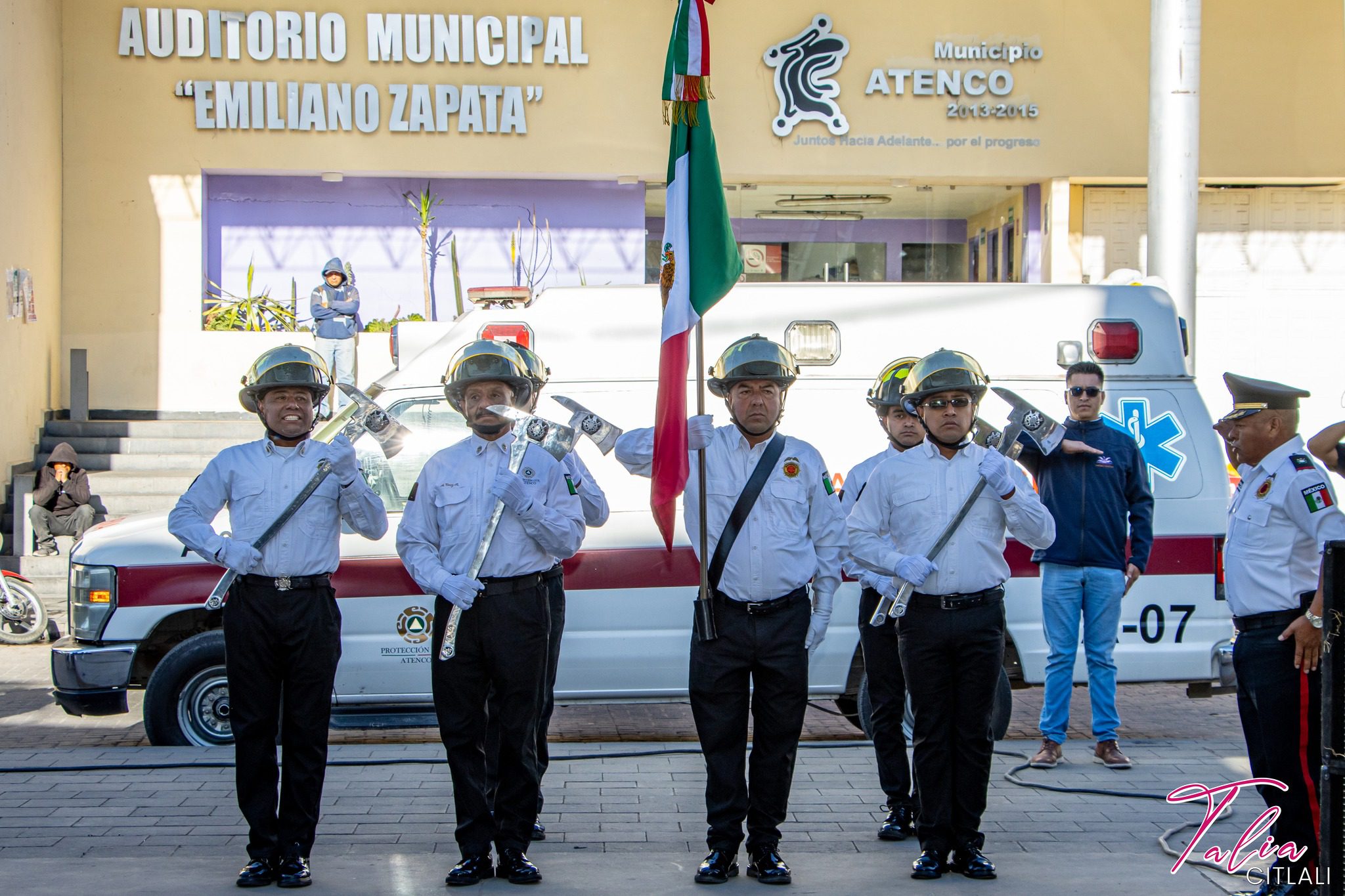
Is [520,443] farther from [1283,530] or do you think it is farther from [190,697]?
[190,697]

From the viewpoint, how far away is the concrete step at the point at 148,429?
15.2m

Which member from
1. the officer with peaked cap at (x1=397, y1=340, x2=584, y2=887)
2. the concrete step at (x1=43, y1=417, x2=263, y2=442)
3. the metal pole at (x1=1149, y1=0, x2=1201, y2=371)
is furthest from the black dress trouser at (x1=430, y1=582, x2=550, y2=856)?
the concrete step at (x1=43, y1=417, x2=263, y2=442)

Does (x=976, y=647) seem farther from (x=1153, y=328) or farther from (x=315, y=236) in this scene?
(x=315, y=236)

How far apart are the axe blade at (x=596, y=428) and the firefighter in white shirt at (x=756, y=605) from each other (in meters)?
0.06

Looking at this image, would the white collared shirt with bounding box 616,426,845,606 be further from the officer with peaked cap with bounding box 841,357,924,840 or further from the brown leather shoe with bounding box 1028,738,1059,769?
the brown leather shoe with bounding box 1028,738,1059,769

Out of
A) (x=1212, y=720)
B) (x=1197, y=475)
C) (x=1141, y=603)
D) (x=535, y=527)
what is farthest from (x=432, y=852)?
(x=1212, y=720)

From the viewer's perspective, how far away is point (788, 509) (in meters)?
5.05

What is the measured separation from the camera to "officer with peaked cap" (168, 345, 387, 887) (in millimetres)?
4895

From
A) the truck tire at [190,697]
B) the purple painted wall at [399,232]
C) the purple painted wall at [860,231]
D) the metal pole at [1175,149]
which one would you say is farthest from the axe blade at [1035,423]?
the purple painted wall at [860,231]

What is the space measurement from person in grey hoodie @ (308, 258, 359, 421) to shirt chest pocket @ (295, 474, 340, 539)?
33.2ft

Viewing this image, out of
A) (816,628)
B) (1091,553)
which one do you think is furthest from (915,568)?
(1091,553)

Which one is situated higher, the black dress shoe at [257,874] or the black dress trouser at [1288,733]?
the black dress trouser at [1288,733]

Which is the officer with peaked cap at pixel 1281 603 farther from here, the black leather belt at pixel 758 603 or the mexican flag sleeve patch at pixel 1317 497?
the black leather belt at pixel 758 603

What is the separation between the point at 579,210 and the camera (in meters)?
17.6
